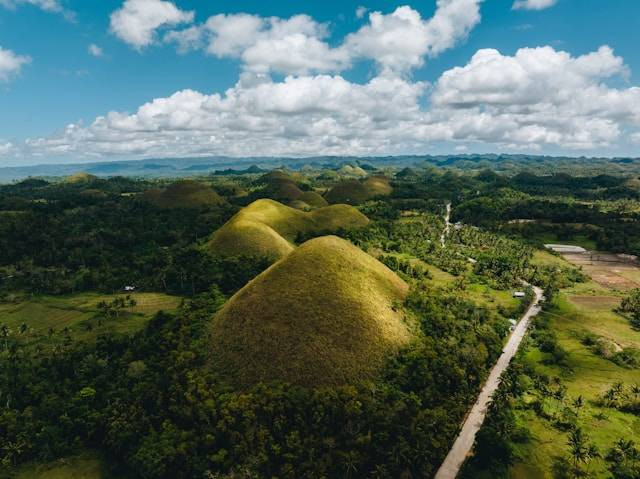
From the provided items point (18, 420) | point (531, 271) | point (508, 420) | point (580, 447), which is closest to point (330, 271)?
point (508, 420)

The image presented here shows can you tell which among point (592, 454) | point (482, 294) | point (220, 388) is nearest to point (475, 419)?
point (592, 454)

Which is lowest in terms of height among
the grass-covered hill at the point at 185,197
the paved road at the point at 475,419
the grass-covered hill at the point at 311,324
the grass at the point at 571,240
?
the paved road at the point at 475,419

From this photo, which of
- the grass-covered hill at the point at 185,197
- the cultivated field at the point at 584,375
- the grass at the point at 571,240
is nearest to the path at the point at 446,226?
the grass at the point at 571,240

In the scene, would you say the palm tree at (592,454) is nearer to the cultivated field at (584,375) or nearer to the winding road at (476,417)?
the cultivated field at (584,375)

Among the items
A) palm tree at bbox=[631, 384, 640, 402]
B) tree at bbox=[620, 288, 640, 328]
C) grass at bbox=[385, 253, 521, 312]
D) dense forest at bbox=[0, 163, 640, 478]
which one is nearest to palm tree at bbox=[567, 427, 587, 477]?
dense forest at bbox=[0, 163, 640, 478]

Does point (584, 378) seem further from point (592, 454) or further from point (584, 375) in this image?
point (592, 454)

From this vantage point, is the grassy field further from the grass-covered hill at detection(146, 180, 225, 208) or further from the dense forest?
the grass-covered hill at detection(146, 180, 225, 208)

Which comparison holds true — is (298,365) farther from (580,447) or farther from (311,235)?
(311,235)
